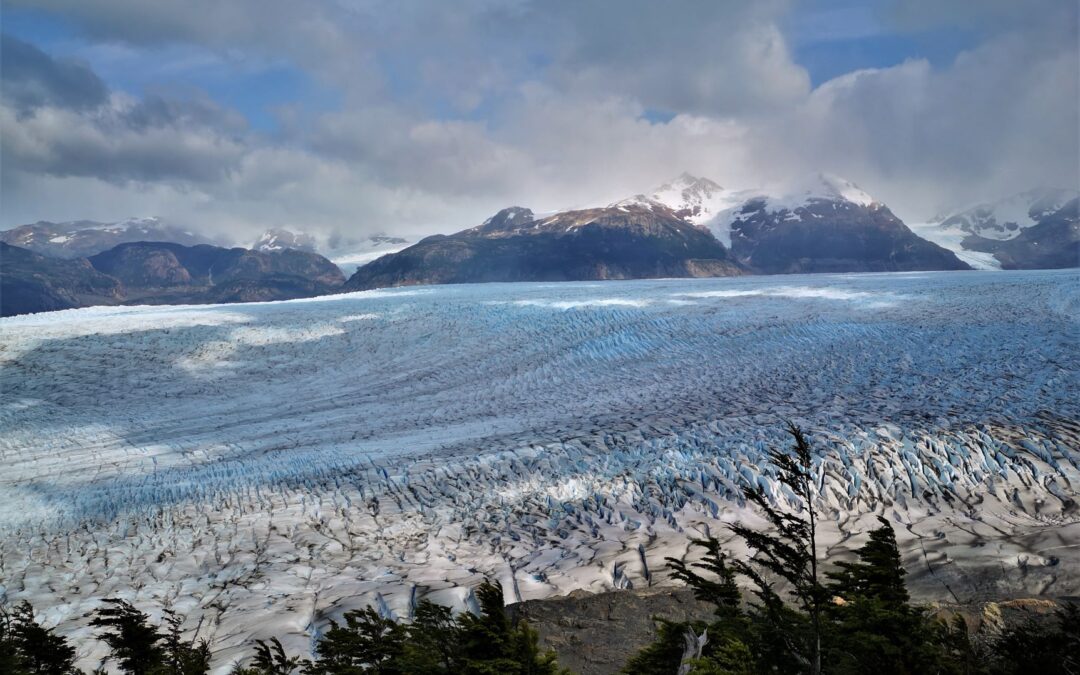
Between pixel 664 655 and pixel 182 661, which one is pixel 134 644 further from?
pixel 664 655

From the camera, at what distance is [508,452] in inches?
507

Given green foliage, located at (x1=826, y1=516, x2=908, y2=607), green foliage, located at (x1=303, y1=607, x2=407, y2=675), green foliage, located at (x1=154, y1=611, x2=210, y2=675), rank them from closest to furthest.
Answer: green foliage, located at (x1=303, y1=607, x2=407, y2=675), green foliage, located at (x1=154, y1=611, x2=210, y2=675), green foliage, located at (x1=826, y1=516, x2=908, y2=607)

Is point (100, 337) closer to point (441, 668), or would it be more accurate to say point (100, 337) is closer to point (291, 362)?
point (291, 362)

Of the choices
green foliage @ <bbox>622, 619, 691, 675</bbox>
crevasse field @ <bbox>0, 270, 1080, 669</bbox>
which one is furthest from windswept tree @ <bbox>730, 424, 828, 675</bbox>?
crevasse field @ <bbox>0, 270, 1080, 669</bbox>

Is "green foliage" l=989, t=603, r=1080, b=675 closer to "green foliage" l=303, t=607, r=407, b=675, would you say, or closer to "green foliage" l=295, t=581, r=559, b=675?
"green foliage" l=295, t=581, r=559, b=675

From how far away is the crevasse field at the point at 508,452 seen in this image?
28.5 ft

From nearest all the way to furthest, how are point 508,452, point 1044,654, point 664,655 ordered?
point 664,655
point 1044,654
point 508,452

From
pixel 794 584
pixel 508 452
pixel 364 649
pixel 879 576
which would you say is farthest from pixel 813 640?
pixel 508 452

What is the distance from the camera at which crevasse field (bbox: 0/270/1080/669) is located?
8.68 meters

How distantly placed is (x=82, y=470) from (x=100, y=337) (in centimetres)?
1272

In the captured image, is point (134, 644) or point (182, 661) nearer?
point (134, 644)

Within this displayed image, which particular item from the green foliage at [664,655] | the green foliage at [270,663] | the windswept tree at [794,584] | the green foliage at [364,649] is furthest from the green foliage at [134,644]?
the windswept tree at [794,584]

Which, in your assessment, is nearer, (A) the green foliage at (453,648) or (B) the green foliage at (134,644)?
(A) the green foliage at (453,648)

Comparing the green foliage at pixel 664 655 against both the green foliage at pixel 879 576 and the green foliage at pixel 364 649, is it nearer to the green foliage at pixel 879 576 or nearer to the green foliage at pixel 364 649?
the green foliage at pixel 364 649
